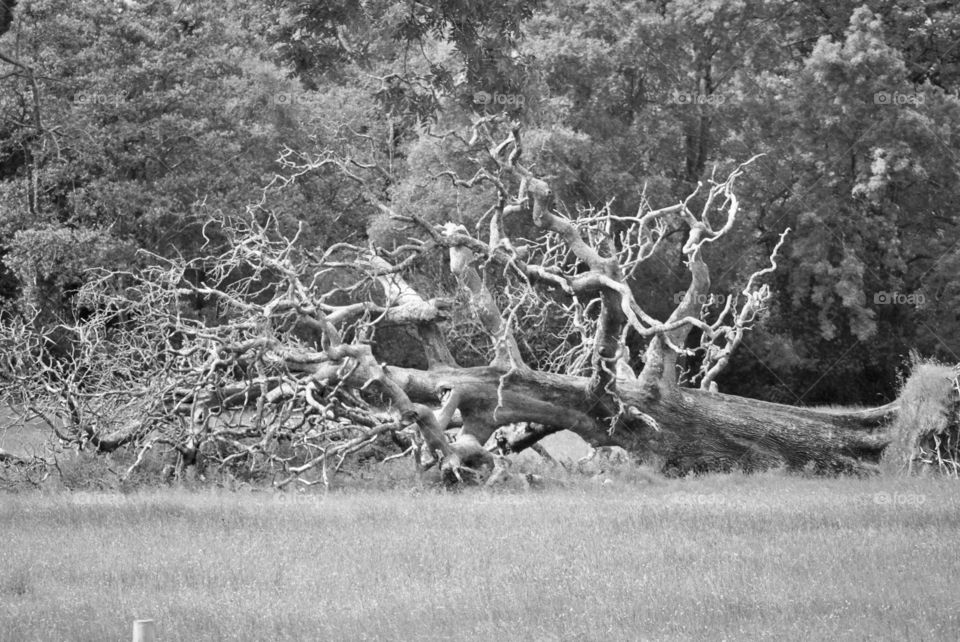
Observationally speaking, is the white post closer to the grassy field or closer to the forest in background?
the grassy field

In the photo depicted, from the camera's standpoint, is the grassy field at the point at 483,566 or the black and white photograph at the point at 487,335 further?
the black and white photograph at the point at 487,335

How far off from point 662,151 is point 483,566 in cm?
2502

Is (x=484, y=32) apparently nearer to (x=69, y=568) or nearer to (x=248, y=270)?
(x=69, y=568)

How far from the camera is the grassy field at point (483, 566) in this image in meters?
8.36

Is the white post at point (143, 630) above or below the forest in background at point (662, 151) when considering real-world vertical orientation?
below

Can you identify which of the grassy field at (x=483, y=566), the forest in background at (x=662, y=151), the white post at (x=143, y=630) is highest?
the forest in background at (x=662, y=151)

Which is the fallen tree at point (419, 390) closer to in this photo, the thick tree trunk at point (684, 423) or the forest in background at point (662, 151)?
the thick tree trunk at point (684, 423)

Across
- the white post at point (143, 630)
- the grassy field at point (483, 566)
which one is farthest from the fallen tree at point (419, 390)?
the white post at point (143, 630)

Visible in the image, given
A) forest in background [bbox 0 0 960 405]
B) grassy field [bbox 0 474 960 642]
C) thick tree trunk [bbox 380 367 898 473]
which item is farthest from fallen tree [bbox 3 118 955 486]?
forest in background [bbox 0 0 960 405]

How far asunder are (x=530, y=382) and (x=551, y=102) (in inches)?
575

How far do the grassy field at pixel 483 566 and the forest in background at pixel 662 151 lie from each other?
16279mm

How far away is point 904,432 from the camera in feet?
60.5

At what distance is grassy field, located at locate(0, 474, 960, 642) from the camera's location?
836cm

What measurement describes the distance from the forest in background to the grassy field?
1628 centimetres
